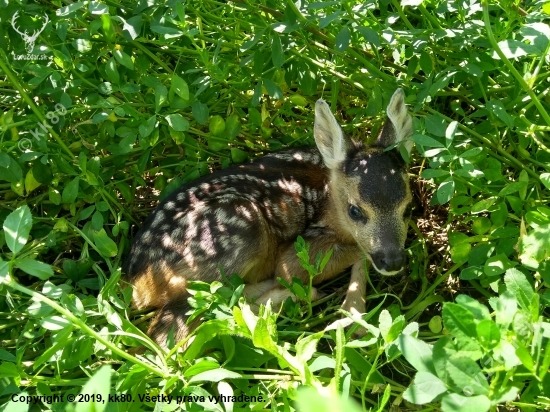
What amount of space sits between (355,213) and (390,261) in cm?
47

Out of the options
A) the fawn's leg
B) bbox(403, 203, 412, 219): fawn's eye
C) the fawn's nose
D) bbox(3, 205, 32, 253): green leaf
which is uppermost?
bbox(3, 205, 32, 253): green leaf

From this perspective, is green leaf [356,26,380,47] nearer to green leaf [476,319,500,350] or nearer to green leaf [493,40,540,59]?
green leaf [493,40,540,59]

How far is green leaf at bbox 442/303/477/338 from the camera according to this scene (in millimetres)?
1850

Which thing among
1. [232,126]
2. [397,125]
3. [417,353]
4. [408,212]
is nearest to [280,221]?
[232,126]

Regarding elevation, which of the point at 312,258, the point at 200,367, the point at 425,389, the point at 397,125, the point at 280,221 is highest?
the point at 425,389

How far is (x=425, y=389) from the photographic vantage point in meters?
1.88

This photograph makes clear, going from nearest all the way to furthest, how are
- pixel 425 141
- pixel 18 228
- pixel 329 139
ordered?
pixel 18 228, pixel 425 141, pixel 329 139

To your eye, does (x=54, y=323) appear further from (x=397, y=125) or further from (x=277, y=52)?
(x=397, y=125)

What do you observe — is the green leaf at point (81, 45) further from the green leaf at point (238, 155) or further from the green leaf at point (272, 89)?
the green leaf at point (238, 155)

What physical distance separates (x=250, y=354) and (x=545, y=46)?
1732mm

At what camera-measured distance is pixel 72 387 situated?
9.36 feet

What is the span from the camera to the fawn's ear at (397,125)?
348 centimetres

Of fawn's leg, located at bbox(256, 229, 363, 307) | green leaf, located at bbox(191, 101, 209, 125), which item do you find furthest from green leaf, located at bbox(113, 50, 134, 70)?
fawn's leg, located at bbox(256, 229, 363, 307)

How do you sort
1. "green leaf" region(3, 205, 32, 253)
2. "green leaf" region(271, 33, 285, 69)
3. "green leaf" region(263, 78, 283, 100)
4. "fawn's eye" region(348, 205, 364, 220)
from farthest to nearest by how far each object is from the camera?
"fawn's eye" region(348, 205, 364, 220) < "green leaf" region(263, 78, 283, 100) < "green leaf" region(271, 33, 285, 69) < "green leaf" region(3, 205, 32, 253)
